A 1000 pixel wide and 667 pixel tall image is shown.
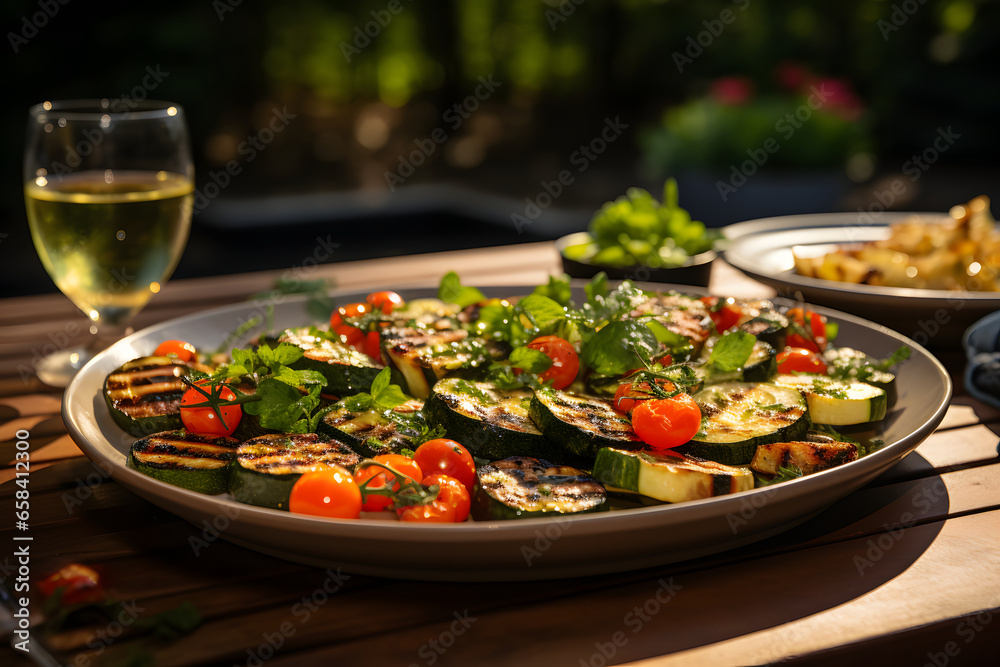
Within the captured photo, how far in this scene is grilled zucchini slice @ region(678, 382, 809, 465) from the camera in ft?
4.13

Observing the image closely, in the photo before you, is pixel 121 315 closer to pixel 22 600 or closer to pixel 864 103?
pixel 22 600

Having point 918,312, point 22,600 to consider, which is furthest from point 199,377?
point 918,312

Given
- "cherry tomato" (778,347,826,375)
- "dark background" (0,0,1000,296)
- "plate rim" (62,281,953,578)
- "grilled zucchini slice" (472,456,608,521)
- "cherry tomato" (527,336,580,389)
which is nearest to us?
"plate rim" (62,281,953,578)

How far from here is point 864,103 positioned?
9820 millimetres

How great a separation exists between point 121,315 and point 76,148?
37 centimetres

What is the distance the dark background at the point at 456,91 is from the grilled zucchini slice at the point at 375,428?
5.23 m

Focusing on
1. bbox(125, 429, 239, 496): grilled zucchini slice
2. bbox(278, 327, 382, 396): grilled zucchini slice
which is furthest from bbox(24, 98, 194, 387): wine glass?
bbox(125, 429, 239, 496): grilled zucchini slice

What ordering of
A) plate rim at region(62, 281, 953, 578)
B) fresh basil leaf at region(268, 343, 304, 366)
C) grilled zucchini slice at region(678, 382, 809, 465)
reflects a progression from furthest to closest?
1. fresh basil leaf at region(268, 343, 304, 366)
2. grilled zucchini slice at region(678, 382, 809, 465)
3. plate rim at region(62, 281, 953, 578)

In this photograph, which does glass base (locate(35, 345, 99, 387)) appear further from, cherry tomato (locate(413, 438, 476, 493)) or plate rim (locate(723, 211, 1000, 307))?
plate rim (locate(723, 211, 1000, 307))

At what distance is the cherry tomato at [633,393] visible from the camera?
130 cm

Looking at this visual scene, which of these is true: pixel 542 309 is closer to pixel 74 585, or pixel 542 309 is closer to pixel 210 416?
pixel 210 416

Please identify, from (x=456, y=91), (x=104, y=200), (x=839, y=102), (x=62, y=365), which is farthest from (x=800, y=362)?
(x=456, y=91)

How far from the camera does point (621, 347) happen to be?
1.43m

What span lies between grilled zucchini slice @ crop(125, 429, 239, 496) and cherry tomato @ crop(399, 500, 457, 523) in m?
0.29
